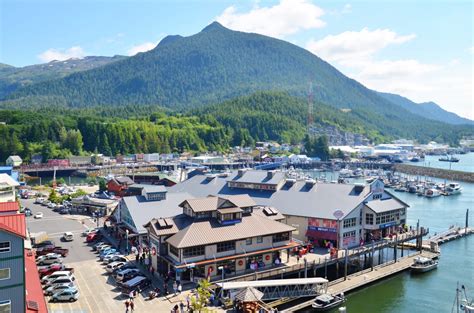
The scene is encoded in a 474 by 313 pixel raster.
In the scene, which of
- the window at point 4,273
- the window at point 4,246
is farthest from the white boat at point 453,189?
the window at point 4,246

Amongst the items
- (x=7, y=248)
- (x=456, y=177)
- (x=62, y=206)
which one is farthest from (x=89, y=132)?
(x=7, y=248)

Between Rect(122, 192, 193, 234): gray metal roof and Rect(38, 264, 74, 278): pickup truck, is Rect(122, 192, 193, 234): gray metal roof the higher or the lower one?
the higher one

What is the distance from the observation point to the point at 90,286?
38438 mm

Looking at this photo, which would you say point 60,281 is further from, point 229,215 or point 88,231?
point 88,231

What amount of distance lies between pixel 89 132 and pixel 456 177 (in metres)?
150

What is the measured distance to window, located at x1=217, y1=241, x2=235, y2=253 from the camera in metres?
40.4

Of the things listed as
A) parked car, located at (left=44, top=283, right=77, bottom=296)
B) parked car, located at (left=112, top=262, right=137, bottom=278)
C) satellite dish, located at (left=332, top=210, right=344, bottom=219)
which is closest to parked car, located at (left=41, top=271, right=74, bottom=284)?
parked car, located at (left=44, top=283, right=77, bottom=296)

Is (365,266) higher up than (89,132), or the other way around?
(89,132)

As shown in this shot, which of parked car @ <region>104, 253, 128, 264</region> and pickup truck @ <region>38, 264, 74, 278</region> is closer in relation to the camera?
pickup truck @ <region>38, 264, 74, 278</region>

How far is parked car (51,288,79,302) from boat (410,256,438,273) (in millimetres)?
35938

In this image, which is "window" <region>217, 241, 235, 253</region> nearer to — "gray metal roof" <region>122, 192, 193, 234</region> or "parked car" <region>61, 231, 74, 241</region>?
"gray metal roof" <region>122, 192, 193, 234</region>

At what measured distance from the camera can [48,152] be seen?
158 metres

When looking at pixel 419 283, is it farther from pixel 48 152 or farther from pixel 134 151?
pixel 134 151

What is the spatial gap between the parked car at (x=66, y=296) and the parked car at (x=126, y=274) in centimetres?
479
